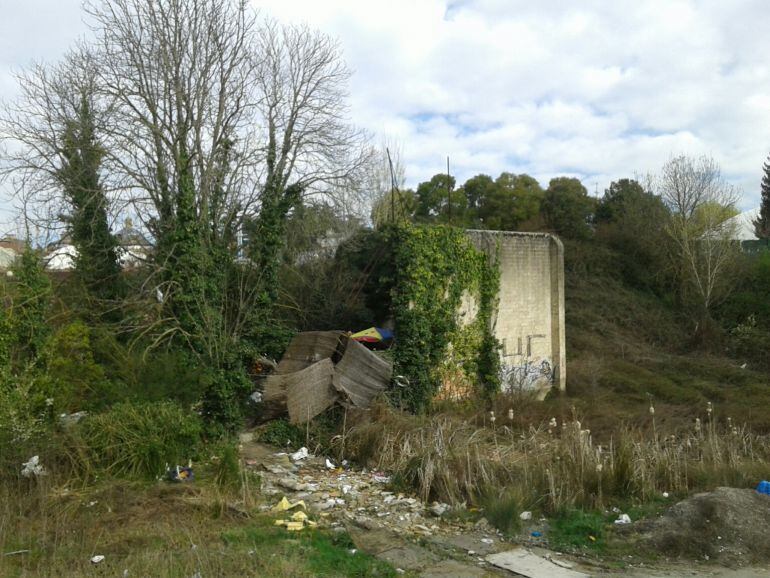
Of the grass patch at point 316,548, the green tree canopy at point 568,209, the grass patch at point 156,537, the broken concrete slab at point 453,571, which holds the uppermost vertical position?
the green tree canopy at point 568,209

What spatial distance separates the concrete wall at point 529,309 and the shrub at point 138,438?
360 inches

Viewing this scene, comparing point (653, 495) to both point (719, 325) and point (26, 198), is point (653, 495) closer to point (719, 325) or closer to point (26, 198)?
point (26, 198)

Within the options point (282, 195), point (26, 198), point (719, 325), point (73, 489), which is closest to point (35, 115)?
point (26, 198)

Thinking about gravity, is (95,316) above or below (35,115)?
below

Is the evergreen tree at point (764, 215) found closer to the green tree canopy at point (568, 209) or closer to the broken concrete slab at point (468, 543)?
the green tree canopy at point (568, 209)

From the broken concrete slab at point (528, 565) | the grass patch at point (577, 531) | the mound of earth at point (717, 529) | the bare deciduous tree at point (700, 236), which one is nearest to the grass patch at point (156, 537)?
the broken concrete slab at point (528, 565)

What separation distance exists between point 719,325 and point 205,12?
24.2m

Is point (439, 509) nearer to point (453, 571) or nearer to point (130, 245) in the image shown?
point (453, 571)

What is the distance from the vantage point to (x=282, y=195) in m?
16.2


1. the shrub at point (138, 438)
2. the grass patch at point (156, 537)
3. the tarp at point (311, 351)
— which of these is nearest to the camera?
the grass patch at point (156, 537)

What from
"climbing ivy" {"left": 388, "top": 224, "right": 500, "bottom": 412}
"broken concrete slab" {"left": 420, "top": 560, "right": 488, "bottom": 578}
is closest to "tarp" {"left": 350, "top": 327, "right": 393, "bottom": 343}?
"climbing ivy" {"left": 388, "top": 224, "right": 500, "bottom": 412}

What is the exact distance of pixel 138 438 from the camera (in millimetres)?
8867

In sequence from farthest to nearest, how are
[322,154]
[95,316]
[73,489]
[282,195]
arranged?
[322,154] → [282,195] → [95,316] → [73,489]

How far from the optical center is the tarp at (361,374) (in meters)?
12.9
